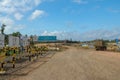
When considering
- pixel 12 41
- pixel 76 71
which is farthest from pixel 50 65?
pixel 12 41

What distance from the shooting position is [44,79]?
1670 centimetres

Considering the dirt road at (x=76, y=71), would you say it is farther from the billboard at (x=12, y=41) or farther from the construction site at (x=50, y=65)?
the billboard at (x=12, y=41)

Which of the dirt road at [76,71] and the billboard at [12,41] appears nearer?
the dirt road at [76,71]

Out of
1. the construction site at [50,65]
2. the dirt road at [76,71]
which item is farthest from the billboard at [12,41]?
the dirt road at [76,71]

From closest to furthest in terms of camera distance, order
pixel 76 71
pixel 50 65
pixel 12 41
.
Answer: pixel 76 71 < pixel 50 65 < pixel 12 41

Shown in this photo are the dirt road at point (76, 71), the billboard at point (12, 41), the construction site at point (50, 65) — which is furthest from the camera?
the billboard at point (12, 41)

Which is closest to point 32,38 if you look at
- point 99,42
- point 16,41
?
point 99,42

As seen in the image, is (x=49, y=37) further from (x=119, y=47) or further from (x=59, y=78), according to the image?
(x=59, y=78)

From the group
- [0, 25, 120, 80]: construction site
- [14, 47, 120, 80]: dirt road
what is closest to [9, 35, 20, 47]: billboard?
[0, 25, 120, 80]: construction site

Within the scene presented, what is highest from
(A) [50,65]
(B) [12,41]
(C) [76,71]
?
(B) [12,41]

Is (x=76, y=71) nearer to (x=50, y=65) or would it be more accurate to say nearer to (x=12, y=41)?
(x=50, y=65)

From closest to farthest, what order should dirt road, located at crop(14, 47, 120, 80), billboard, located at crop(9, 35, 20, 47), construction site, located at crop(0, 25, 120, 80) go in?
dirt road, located at crop(14, 47, 120, 80), construction site, located at crop(0, 25, 120, 80), billboard, located at crop(9, 35, 20, 47)

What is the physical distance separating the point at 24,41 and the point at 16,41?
860 centimetres

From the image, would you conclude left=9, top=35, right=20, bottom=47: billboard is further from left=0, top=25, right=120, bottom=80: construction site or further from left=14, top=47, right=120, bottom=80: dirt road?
left=14, top=47, right=120, bottom=80: dirt road
